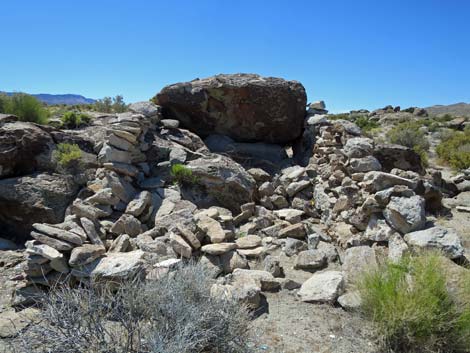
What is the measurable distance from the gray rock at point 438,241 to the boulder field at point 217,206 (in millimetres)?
15

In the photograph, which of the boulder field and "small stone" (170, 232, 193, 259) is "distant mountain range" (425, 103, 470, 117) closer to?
the boulder field

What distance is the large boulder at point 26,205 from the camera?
518 centimetres

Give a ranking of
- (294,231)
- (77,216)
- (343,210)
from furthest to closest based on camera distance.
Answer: (343,210) < (294,231) < (77,216)

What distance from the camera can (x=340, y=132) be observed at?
7469 mm

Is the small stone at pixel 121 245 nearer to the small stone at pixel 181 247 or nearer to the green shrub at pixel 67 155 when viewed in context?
the small stone at pixel 181 247

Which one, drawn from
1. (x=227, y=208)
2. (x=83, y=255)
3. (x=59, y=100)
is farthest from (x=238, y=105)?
(x=59, y=100)

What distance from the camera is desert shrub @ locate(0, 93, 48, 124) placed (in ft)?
24.9

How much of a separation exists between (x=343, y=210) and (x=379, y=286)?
107 inches

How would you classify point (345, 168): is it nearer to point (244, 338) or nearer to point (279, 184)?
point (279, 184)

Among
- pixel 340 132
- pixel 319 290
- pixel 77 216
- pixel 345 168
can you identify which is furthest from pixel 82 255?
pixel 340 132

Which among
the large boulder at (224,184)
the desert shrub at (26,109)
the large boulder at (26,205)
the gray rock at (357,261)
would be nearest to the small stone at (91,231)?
the large boulder at (26,205)

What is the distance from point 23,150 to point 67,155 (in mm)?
699

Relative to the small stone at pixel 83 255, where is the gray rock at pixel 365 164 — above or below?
above

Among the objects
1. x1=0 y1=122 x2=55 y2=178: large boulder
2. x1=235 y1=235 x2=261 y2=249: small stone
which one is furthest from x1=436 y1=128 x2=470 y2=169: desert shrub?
x1=0 y1=122 x2=55 y2=178: large boulder
